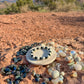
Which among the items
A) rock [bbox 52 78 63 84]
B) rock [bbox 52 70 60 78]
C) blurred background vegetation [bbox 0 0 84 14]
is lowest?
rock [bbox 52 78 63 84]

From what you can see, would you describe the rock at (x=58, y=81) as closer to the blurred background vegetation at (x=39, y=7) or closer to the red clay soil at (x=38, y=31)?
the red clay soil at (x=38, y=31)

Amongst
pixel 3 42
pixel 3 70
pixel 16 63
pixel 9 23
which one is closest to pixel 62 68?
pixel 16 63

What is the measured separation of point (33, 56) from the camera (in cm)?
238

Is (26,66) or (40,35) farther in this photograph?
(40,35)

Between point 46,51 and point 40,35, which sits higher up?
point 46,51

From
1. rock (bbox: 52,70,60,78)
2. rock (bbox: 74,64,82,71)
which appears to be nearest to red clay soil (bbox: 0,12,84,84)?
rock (bbox: 74,64,82,71)

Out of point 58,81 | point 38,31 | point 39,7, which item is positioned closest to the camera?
point 58,81

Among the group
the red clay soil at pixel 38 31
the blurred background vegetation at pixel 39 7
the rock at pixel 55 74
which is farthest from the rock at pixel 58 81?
the blurred background vegetation at pixel 39 7

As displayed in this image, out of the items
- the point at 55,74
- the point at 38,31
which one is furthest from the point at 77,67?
the point at 38,31

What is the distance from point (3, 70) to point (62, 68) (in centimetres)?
131

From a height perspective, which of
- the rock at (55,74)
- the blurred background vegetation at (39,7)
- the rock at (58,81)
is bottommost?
the rock at (58,81)

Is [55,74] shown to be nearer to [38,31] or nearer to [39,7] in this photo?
[38,31]

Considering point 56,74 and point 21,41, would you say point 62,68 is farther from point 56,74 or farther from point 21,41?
point 21,41

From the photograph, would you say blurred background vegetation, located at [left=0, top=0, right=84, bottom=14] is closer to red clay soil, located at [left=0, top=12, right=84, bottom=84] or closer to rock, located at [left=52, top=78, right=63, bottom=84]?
red clay soil, located at [left=0, top=12, right=84, bottom=84]
